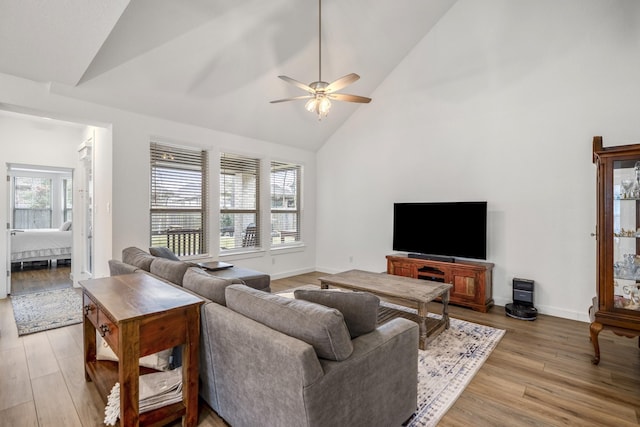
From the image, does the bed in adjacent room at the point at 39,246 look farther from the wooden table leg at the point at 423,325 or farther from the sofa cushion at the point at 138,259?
the wooden table leg at the point at 423,325

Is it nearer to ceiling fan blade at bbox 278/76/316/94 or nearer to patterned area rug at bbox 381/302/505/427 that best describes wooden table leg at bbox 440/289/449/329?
patterned area rug at bbox 381/302/505/427

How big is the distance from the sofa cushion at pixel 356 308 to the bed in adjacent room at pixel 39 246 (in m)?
7.54

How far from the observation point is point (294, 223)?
6.30 metres

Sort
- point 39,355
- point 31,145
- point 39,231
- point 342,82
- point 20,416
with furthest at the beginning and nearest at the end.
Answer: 1. point 39,231
2. point 31,145
3. point 342,82
4. point 39,355
5. point 20,416

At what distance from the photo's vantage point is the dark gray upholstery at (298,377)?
4.28 feet

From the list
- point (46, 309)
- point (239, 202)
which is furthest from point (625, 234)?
point (46, 309)

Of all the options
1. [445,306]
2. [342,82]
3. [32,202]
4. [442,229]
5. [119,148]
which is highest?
[342,82]

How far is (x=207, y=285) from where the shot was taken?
6.75ft

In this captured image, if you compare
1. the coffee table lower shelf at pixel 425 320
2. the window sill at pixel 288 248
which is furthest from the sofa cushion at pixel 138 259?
the window sill at pixel 288 248

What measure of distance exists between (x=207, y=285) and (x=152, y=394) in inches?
26.5

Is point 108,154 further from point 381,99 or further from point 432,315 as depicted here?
point 432,315

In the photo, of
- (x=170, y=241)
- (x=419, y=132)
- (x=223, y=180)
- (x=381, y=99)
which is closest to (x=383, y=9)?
(x=381, y=99)

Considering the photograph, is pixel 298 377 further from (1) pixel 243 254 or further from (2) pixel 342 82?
(1) pixel 243 254

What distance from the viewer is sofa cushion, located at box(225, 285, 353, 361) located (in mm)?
1391
